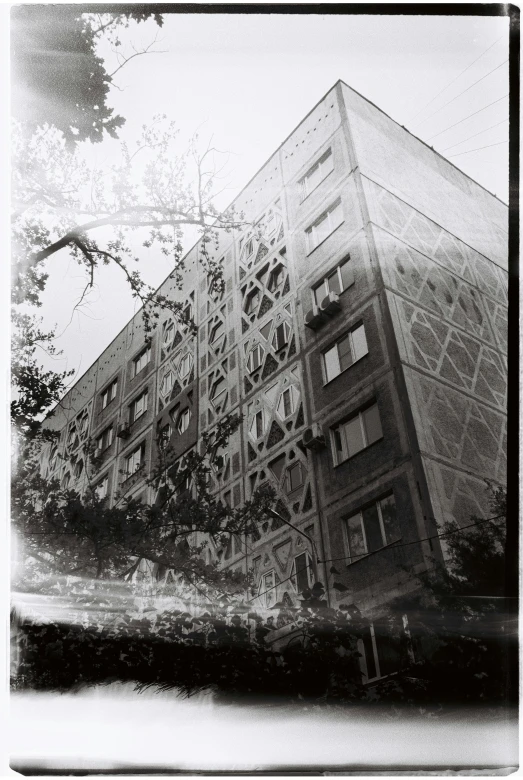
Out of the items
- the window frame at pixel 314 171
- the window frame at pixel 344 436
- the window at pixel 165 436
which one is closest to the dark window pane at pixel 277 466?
the window frame at pixel 344 436

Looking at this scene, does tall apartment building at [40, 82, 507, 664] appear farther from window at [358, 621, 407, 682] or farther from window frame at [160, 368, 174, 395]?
window at [358, 621, 407, 682]

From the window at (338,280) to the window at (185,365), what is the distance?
206cm

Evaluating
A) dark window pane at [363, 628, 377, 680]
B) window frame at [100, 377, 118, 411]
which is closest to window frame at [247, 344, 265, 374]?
window frame at [100, 377, 118, 411]

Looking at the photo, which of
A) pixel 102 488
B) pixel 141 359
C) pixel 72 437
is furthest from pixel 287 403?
pixel 102 488

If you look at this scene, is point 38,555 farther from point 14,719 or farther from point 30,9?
point 30,9

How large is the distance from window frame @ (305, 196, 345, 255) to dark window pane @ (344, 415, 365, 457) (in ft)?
9.19

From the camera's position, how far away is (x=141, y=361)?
9750 mm

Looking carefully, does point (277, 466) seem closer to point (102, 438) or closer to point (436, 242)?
point (102, 438)

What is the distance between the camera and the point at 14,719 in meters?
4.32

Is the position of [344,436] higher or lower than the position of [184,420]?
lower

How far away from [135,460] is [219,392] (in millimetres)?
1808

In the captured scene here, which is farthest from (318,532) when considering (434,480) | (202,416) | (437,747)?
(437,747)

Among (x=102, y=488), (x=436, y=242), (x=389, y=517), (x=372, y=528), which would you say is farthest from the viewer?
(x=436, y=242)

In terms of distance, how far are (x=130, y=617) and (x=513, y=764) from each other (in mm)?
2822
